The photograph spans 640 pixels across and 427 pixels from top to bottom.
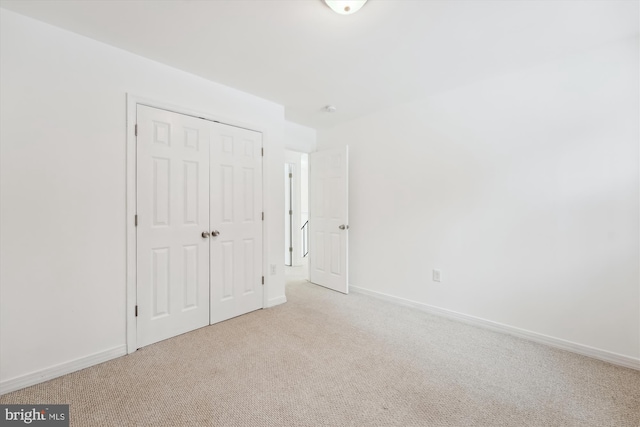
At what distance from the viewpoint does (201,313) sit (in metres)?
2.63

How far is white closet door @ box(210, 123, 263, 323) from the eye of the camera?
8.93 feet

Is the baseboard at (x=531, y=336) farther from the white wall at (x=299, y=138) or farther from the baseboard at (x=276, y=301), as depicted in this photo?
the white wall at (x=299, y=138)

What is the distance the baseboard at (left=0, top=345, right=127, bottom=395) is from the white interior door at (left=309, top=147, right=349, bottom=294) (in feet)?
8.13

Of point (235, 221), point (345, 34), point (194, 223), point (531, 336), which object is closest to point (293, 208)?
point (235, 221)

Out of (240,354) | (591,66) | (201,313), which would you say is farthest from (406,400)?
(591,66)

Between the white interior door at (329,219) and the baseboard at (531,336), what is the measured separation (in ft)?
2.75

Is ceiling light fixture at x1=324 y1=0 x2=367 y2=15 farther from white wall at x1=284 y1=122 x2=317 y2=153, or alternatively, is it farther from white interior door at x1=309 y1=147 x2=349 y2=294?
white wall at x1=284 y1=122 x2=317 y2=153

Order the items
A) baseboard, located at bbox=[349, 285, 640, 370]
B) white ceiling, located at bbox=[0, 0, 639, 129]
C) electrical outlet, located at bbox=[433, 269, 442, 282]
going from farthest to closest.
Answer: electrical outlet, located at bbox=[433, 269, 442, 282]
baseboard, located at bbox=[349, 285, 640, 370]
white ceiling, located at bbox=[0, 0, 639, 129]

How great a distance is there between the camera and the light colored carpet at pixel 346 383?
153cm

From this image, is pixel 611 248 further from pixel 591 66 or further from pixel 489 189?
pixel 591 66

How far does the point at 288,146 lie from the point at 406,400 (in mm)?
3213

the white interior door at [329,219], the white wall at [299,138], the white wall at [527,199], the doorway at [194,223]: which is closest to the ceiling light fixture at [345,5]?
the doorway at [194,223]

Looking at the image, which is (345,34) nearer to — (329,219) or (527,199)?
(527,199)

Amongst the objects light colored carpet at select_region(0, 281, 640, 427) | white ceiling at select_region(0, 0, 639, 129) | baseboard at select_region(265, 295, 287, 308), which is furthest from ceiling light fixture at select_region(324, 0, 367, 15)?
baseboard at select_region(265, 295, 287, 308)
